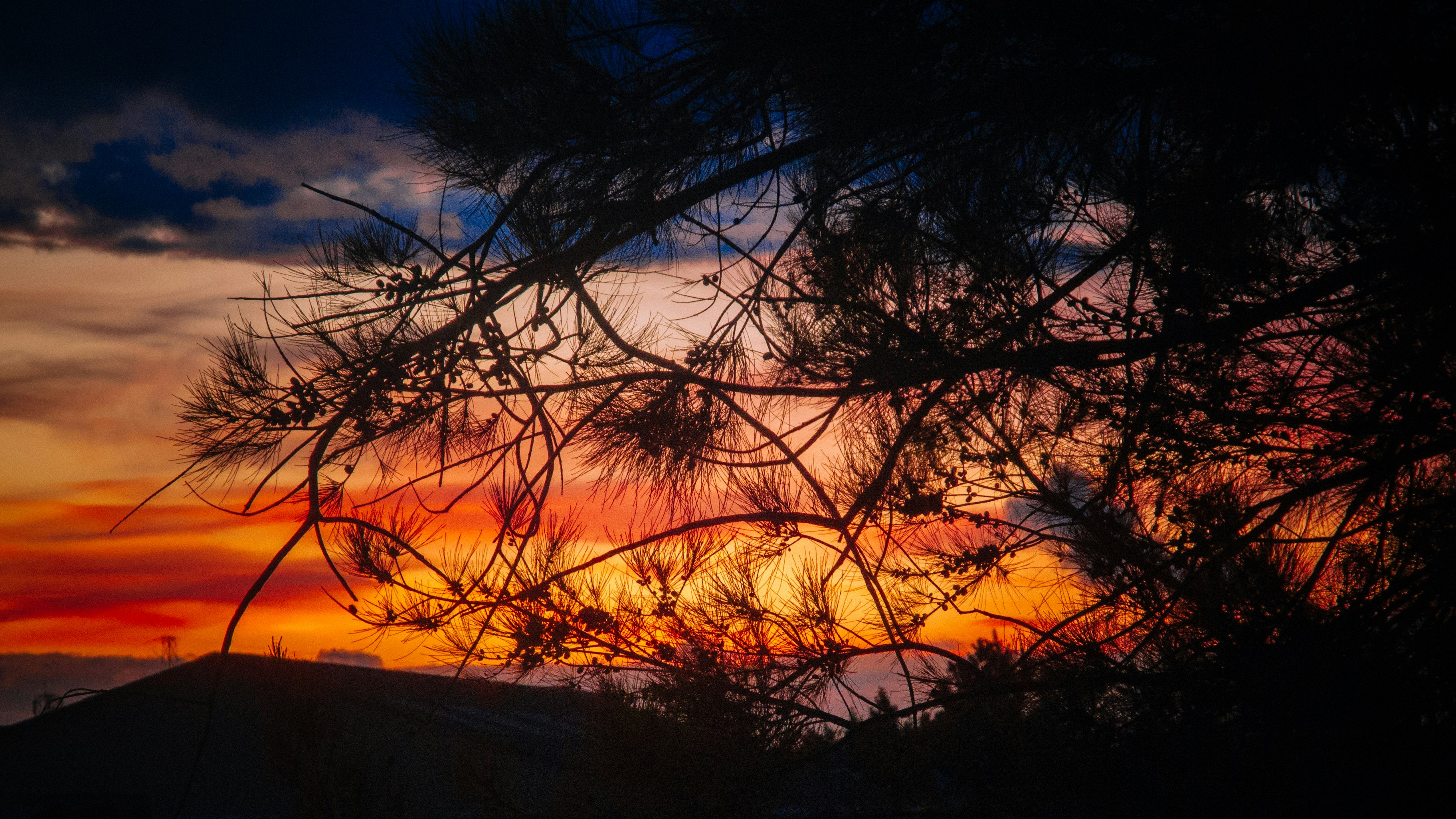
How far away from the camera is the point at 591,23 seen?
6.28 feet

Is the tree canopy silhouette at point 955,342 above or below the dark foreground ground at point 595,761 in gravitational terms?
above

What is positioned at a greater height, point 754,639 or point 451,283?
point 451,283

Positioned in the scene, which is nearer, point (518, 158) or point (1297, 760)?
point (1297, 760)

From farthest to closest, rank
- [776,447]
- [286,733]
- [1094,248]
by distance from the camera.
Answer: [286,733], [776,447], [1094,248]

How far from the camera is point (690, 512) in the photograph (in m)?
2.08

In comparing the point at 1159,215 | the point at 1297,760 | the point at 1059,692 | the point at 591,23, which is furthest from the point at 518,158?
the point at 1297,760

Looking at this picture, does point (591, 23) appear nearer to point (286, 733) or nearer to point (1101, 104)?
point (1101, 104)

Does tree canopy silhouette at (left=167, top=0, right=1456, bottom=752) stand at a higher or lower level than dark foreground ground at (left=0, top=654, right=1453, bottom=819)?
higher

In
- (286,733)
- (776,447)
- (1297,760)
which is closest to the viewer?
(1297,760)

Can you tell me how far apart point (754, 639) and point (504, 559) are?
2.13 feet

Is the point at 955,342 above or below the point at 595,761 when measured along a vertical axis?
above

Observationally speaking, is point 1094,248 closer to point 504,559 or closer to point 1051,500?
point 1051,500

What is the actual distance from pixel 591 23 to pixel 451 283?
0.77 metres

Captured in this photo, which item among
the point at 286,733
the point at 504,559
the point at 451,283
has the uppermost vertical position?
the point at 451,283
